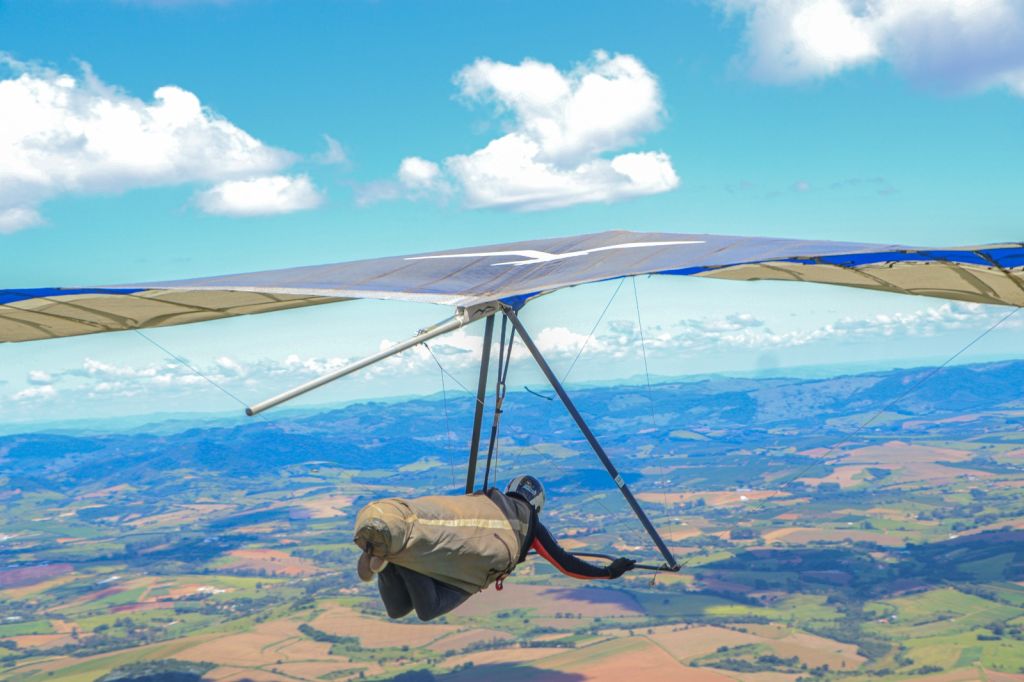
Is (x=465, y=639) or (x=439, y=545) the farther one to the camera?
(x=465, y=639)

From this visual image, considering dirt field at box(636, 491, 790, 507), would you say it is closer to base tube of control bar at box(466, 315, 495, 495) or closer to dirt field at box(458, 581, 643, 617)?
dirt field at box(458, 581, 643, 617)

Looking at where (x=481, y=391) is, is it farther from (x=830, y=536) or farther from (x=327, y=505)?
(x=327, y=505)

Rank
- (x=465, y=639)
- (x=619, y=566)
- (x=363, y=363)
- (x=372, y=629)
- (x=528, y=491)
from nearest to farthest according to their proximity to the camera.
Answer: (x=363, y=363) → (x=528, y=491) → (x=619, y=566) → (x=465, y=639) → (x=372, y=629)

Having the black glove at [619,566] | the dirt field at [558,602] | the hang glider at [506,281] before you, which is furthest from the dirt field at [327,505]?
the black glove at [619,566]

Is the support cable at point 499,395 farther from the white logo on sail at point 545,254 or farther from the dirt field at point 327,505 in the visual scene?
the dirt field at point 327,505

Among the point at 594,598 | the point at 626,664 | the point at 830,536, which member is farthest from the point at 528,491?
the point at 830,536

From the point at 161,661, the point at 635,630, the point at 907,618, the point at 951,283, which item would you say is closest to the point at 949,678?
the point at 907,618

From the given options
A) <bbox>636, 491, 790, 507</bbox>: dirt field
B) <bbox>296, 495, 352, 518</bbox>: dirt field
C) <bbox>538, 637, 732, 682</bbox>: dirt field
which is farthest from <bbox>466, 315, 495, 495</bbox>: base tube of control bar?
<bbox>296, 495, 352, 518</bbox>: dirt field
